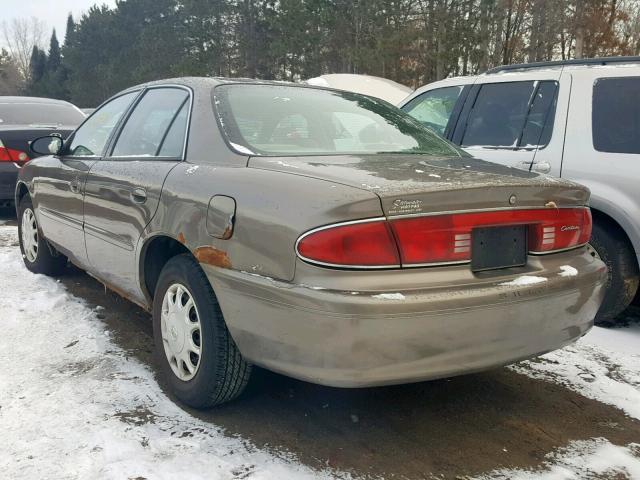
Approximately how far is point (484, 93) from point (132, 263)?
3174 millimetres

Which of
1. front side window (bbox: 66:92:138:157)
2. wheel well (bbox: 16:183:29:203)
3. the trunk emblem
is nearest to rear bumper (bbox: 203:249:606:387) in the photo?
the trunk emblem

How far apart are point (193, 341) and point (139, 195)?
85cm

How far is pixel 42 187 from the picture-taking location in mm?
4637

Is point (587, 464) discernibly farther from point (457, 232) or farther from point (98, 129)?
point (98, 129)

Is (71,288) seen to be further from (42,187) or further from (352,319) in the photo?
(352,319)

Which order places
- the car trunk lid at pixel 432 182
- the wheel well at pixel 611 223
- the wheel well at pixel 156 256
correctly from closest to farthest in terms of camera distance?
1. the car trunk lid at pixel 432 182
2. the wheel well at pixel 156 256
3. the wheel well at pixel 611 223

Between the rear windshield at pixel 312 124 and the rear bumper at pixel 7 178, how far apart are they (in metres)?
5.24

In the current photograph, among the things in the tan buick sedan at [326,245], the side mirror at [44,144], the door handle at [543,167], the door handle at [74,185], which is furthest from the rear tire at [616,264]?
the side mirror at [44,144]

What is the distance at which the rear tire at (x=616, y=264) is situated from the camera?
4.03 metres

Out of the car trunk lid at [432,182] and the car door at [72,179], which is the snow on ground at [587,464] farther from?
the car door at [72,179]

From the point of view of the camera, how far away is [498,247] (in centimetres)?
246

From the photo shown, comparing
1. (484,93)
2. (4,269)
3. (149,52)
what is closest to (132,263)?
(4,269)

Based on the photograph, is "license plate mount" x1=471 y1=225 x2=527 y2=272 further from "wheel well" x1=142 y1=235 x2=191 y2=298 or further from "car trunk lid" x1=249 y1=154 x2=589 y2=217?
"wheel well" x1=142 y1=235 x2=191 y2=298

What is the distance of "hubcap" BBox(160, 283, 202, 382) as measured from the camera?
9.23 feet
